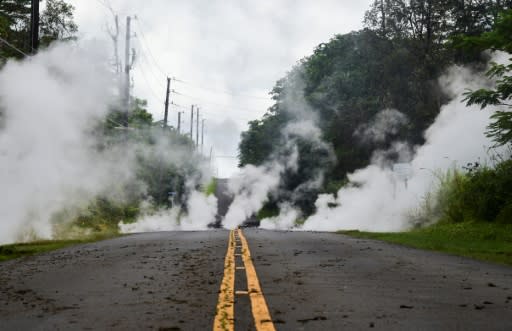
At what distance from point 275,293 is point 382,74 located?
39.8m

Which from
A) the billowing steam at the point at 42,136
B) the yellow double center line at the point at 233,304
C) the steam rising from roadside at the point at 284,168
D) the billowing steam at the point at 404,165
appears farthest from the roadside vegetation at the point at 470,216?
the steam rising from roadside at the point at 284,168

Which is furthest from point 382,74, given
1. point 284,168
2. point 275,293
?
point 275,293

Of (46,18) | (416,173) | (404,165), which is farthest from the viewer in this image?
(46,18)

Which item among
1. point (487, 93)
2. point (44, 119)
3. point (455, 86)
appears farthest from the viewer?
point (455, 86)

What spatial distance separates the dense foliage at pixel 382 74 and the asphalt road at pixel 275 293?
2801 centimetres

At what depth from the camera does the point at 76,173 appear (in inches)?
1110

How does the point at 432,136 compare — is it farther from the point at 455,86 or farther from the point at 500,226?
the point at 500,226

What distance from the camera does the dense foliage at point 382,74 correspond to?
39031 millimetres

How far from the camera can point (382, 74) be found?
44500 millimetres

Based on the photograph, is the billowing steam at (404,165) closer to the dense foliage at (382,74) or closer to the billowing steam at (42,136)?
the dense foliage at (382,74)

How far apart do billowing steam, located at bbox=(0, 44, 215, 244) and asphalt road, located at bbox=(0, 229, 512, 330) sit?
32.3ft

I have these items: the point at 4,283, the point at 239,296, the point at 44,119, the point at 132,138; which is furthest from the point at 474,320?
the point at 132,138

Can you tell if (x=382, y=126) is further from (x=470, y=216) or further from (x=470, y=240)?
(x=470, y=240)

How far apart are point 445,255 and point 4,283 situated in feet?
26.2
